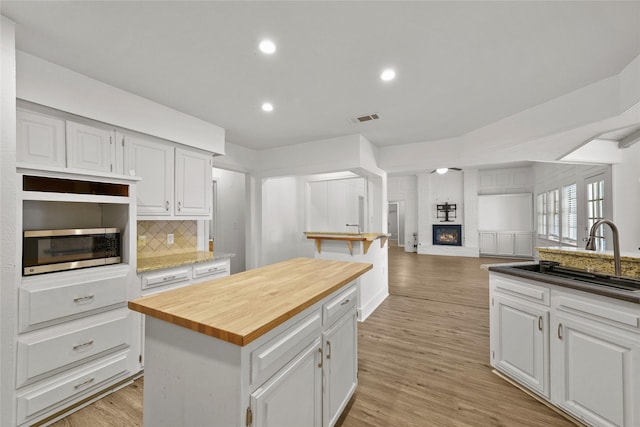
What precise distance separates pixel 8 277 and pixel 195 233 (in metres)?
1.87

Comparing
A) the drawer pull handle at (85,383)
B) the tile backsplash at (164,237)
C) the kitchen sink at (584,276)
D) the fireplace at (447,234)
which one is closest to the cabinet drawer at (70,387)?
the drawer pull handle at (85,383)

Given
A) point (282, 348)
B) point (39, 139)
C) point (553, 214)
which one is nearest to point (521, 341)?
point (282, 348)

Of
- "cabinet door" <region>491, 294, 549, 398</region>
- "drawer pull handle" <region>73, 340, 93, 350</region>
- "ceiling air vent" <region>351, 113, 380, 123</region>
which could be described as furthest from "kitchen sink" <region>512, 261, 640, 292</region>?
"drawer pull handle" <region>73, 340, 93, 350</region>

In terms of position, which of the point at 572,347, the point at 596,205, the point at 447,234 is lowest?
the point at 572,347

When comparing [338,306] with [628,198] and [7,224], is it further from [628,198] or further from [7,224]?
[628,198]

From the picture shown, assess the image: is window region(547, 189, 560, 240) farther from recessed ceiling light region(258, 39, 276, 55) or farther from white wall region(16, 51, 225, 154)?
white wall region(16, 51, 225, 154)

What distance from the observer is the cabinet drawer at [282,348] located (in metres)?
0.99

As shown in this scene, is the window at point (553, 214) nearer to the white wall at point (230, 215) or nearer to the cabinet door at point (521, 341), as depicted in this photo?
the cabinet door at point (521, 341)

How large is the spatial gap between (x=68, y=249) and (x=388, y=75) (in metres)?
2.88

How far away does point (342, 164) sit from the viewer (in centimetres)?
368

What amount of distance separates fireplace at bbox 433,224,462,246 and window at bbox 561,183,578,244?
284cm

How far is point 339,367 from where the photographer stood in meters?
1.63

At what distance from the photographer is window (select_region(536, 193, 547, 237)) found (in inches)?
282

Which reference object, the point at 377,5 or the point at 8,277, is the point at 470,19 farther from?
the point at 8,277
